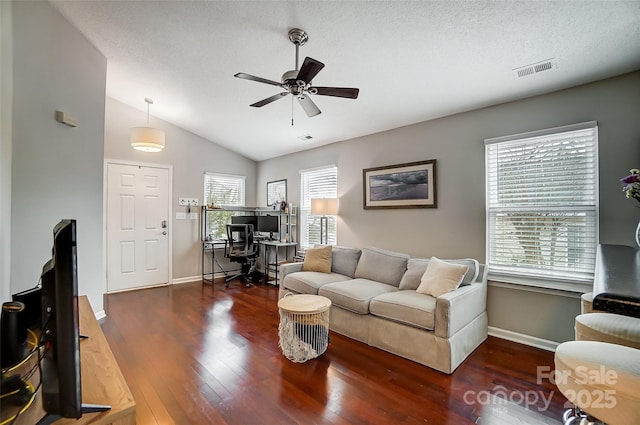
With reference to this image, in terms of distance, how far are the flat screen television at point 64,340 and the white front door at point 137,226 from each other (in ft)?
15.3

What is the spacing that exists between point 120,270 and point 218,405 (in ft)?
12.6

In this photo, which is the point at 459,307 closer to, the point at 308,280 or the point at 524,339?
the point at 524,339

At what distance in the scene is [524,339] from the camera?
9.39ft

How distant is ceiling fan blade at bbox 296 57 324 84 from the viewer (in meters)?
1.86

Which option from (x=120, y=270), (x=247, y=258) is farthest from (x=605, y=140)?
(x=120, y=270)

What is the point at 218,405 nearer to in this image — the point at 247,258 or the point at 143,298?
the point at 143,298

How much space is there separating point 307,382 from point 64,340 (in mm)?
1861

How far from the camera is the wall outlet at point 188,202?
211 inches

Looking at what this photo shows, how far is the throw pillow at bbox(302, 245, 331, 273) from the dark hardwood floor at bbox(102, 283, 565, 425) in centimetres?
99

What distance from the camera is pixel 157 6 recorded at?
96.3 inches

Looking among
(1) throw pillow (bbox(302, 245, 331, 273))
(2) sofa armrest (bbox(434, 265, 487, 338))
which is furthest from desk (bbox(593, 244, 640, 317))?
(1) throw pillow (bbox(302, 245, 331, 273))

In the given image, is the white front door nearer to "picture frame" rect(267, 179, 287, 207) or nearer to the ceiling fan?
"picture frame" rect(267, 179, 287, 207)

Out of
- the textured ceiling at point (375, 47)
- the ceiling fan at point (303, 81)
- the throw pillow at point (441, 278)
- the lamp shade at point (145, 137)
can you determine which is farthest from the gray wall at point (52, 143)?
the throw pillow at point (441, 278)

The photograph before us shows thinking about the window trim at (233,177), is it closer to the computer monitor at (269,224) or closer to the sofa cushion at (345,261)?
the computer monitor at (269,224)
